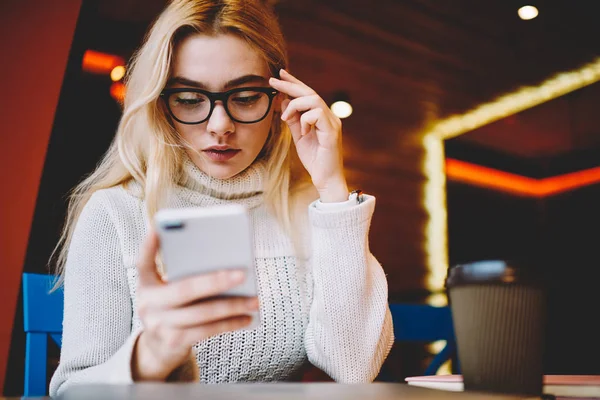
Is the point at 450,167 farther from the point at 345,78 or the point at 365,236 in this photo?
the point at 365,236

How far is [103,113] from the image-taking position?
117 inches

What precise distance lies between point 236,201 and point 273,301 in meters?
0.24

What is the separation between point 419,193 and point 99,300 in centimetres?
411

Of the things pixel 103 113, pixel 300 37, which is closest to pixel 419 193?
pixel 300 37

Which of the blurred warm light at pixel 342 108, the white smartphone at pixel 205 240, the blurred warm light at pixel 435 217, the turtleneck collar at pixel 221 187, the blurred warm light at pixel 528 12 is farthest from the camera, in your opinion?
the blurred warm light at pixel 435 217

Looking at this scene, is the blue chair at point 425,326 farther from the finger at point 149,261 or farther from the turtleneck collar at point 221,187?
the finger at point 149,261

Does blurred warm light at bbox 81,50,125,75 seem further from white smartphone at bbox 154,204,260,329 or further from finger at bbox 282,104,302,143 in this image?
white smartphone at bbox 154,204,260,329

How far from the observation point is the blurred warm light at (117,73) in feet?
10.4

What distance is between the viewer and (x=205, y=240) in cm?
55

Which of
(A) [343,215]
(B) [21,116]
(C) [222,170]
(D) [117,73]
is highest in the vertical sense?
(D) [117,73]

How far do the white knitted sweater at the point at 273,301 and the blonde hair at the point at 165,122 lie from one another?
0.16ft

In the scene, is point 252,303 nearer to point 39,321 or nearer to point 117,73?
point 39,321

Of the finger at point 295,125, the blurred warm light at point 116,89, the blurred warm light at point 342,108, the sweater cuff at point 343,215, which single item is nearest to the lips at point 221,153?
the finger at point 295,125

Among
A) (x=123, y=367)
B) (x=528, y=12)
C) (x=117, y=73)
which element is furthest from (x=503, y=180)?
(x=123, y=367)
